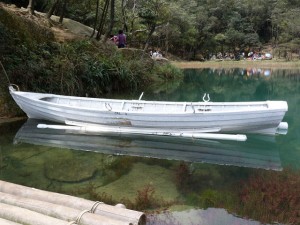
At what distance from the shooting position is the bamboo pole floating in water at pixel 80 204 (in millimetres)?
3934

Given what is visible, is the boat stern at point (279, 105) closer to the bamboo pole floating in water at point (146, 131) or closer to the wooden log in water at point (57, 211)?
the bamboo pole floating in water at point (146, 131)

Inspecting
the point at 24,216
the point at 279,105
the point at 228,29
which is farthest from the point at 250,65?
the point at 24,216

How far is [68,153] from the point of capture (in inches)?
378

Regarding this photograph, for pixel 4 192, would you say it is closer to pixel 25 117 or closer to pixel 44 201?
pixel 44 201

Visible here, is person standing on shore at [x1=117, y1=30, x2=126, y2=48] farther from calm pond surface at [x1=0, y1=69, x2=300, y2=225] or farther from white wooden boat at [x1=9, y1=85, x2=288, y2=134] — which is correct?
calm pond surface at [x1=0, y1=69, x2=300, y2=225]

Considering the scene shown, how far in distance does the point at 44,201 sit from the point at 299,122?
467 inches

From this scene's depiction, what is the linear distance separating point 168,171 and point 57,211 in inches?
173

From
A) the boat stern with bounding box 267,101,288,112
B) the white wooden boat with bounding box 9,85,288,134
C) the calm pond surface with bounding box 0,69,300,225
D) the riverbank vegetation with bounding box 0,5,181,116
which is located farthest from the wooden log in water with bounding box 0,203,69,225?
the riverbank vegetation with bounding box 0,5,181,116

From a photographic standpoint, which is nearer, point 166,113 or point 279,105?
point 279,105

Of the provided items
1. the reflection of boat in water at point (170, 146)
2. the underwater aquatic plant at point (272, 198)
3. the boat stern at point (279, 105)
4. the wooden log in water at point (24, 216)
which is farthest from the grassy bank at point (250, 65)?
the wooden log in water at point (24, 216)

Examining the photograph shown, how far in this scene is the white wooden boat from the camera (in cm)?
962

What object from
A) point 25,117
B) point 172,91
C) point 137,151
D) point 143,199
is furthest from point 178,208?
point 172,91

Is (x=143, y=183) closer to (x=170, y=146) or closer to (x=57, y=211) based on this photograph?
Answer: (x=170, y=146)

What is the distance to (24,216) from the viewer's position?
12.9 ft
